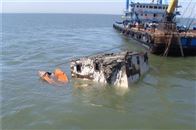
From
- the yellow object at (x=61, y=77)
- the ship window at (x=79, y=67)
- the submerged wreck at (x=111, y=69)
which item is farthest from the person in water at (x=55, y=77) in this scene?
the ship window at (x=79, y=67)

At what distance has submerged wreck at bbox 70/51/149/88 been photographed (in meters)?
21.5

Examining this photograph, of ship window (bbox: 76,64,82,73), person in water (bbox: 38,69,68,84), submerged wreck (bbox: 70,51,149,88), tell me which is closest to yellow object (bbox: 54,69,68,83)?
person in water (bbox: 38,69,68,84)

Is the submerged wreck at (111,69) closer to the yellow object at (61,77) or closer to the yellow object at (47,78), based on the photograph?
the yellow object at (61,77)

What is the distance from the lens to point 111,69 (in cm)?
2155

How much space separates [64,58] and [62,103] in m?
15.2

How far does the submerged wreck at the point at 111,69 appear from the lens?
2152 cm

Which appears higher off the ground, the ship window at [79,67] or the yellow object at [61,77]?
the ship window at [79,67]

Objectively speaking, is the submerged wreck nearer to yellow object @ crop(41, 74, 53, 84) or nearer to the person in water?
the person in water

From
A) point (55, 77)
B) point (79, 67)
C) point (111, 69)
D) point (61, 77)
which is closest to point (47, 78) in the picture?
point (55, 77)

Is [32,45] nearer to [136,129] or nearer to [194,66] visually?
[194,66]

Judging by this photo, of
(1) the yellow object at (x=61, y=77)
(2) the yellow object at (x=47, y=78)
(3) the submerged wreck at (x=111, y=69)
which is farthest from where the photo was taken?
(1) the yellow object at (x=61, y=77)

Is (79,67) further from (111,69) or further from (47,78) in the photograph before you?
(111,69)

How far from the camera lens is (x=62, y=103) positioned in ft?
62.2

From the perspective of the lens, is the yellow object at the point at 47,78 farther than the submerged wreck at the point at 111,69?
Yes
